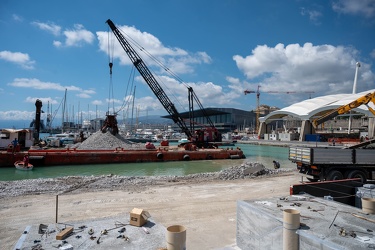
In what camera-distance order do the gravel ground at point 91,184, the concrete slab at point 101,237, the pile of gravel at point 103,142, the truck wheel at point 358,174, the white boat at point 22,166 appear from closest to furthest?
the concrete slab at point 101,237, the gravel ground at point 91,184, the truck wheel at point 358,174, the white boat at point 22,166, the pile of gravel at point 103,142

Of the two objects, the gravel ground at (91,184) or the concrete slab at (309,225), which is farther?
the gravel ground at (91,184)

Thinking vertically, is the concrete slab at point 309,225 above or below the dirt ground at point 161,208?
above

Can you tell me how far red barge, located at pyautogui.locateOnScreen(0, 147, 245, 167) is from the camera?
22.8 meters

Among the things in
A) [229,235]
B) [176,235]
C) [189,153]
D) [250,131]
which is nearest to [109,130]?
[189,153]

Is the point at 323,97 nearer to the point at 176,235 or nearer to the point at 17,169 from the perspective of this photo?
the point at 17,169

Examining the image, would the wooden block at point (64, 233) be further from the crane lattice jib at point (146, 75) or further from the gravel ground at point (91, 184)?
the crane lattice jib at point (146, 75)

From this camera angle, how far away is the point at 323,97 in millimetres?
68625

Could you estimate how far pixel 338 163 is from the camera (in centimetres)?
1165

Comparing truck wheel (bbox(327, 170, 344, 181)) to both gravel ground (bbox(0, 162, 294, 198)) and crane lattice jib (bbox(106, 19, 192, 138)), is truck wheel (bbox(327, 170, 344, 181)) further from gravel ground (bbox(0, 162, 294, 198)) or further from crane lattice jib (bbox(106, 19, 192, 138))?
crane lattice jib (bbox(106, 19, 192, 138))

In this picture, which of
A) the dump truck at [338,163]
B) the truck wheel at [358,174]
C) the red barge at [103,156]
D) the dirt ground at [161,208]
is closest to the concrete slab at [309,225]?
the dirt ground at [161,208]

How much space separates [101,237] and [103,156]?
22383 mm

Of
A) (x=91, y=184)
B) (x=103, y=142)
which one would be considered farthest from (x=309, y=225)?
(x=103, y=142)

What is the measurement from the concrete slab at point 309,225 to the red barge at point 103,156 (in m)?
22.4

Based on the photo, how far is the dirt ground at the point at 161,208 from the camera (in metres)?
6.10
